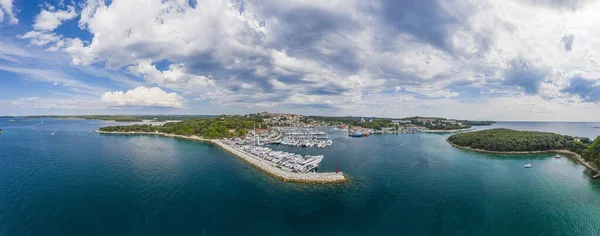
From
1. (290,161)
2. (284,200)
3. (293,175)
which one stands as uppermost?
(290,161)

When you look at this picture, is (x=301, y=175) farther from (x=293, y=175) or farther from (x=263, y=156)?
(x=263, y=156)

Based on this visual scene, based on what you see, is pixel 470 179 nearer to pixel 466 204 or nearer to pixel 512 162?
pixel 466 204

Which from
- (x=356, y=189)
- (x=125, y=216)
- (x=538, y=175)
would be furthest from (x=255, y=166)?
(x=538, y=175)

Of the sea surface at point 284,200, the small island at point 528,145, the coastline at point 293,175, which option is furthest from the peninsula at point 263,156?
the small island at point 528,145

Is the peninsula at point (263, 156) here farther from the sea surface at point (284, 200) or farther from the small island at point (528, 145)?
the small island at point (528, 145)

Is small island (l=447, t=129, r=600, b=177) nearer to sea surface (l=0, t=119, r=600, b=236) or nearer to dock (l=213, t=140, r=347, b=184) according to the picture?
sea surface (l=0, t=119, r=600, b=236)

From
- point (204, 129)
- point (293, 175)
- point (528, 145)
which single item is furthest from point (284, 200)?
point (204, 129)

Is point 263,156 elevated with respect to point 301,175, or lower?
elevated

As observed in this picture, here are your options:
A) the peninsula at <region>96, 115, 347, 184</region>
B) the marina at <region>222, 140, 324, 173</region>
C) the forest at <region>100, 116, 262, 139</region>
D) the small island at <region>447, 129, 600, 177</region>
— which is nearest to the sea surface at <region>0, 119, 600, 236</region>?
the peninsula at <region>96, 115, 347, 184</region>

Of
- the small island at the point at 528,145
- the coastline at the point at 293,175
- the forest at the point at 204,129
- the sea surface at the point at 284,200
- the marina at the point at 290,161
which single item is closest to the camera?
the sea surface at the point at 284,200
